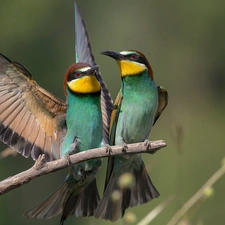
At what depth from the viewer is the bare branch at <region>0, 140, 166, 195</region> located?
12.0ft

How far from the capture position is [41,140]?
434cm

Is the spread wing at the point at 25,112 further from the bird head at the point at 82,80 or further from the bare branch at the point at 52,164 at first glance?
the bare branch at the point at 52,164

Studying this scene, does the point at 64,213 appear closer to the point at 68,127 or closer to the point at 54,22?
the point at 68,127

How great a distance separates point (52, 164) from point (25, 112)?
2.03ft

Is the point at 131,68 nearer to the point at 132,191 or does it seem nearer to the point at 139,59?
the point at 139,59

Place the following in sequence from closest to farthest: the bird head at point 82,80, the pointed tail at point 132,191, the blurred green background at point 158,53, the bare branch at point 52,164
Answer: the bare branch at point 52,164 → the bird head at point 82,80 → the pointed tail at point 132,191 → the blurred green background at point 158,53

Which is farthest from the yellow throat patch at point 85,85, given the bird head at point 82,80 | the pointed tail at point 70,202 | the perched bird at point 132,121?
the pointed tail at point 70,202

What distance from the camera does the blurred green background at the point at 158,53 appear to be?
38.4 feet

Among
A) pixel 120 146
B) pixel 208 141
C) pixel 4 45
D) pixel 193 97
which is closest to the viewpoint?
pixel 120 146

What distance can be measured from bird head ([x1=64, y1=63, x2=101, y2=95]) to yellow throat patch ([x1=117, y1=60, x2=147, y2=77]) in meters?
0.18

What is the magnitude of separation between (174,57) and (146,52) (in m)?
1.53

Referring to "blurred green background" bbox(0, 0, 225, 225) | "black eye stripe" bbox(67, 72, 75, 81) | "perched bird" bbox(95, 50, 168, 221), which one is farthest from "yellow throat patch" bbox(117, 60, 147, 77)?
"blurred green background" bbox(0, 0, 225, 225)

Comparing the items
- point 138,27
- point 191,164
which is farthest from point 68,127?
point 138,27

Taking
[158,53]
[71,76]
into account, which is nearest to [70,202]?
[71,76]
